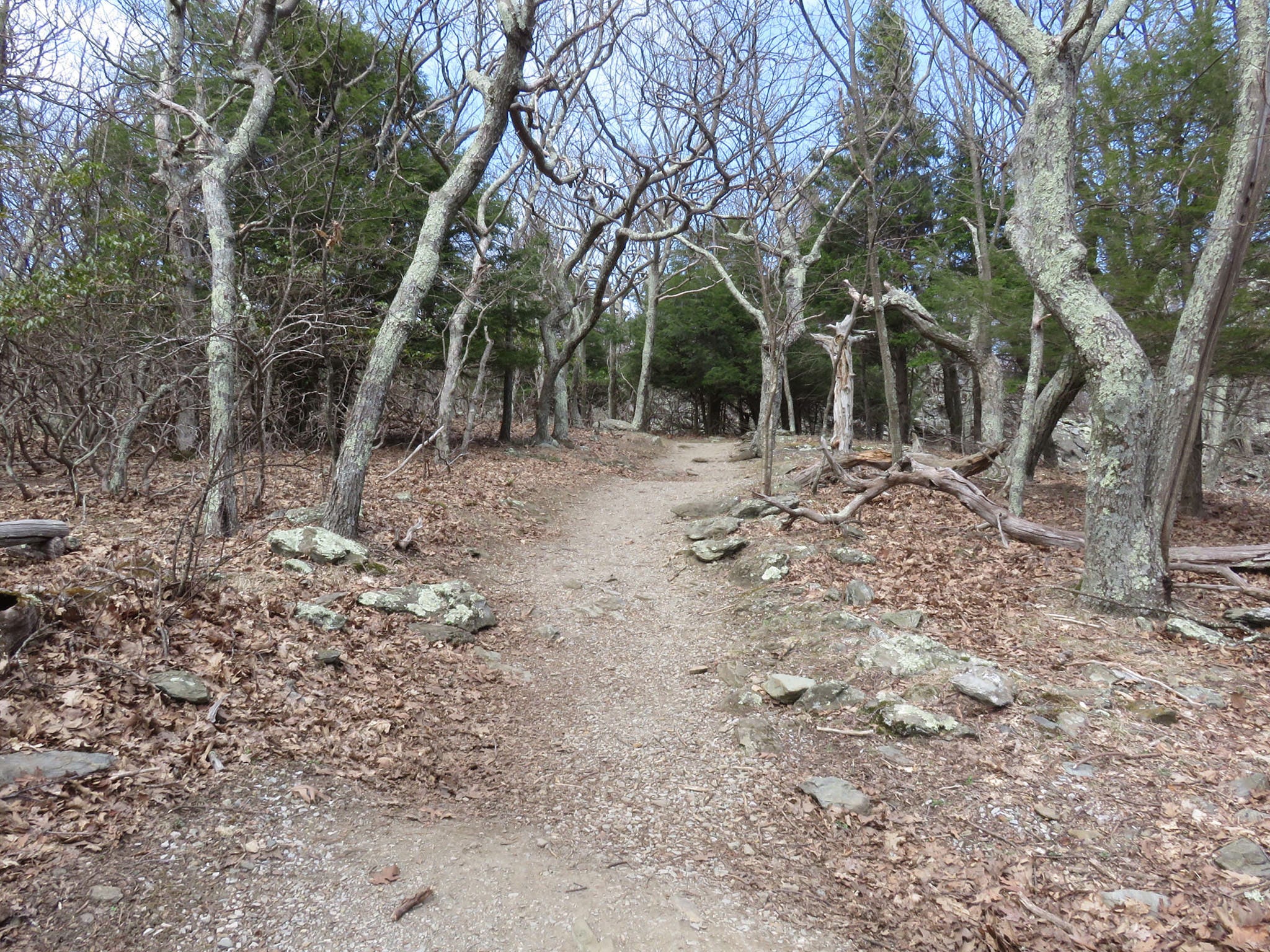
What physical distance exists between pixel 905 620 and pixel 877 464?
566 centimetres

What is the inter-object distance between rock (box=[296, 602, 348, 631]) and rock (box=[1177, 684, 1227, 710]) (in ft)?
19.0

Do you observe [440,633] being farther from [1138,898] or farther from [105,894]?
[1138,898]

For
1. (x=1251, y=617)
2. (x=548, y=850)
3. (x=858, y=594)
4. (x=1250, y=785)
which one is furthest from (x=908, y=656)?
(x=548, y=850)

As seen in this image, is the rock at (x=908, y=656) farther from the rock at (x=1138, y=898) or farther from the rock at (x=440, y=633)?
the rock at (x=440, y=633)

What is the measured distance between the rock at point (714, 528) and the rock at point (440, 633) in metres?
3.90

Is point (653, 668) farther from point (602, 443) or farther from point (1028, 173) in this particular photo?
point (602, 443)

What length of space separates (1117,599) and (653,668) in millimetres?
3774

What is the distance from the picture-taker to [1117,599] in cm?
524

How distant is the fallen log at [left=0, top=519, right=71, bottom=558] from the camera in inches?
187

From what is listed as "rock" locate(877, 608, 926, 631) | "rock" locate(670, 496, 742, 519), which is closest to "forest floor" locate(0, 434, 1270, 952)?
"rock" locate(877, 608, 926, 631)

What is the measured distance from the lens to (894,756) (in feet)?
13.0

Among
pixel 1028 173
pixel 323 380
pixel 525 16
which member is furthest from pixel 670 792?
pixel 323 380

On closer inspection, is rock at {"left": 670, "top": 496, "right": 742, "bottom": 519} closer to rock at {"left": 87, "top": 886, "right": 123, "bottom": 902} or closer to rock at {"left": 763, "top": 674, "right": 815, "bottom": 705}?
rock at {"left": 763, "top": 674, "right": 815, "bottom": 705}

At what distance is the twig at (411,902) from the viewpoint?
265 cm
